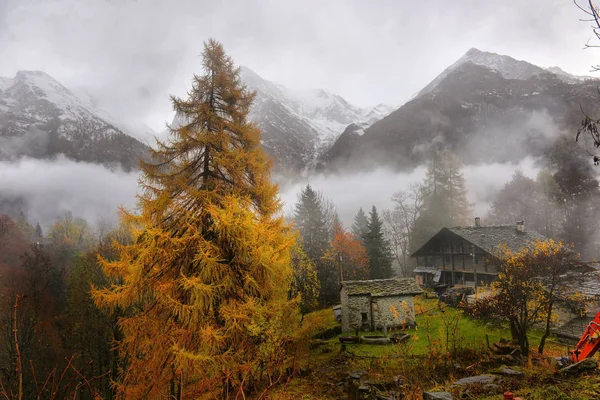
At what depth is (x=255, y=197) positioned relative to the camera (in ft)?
47.7

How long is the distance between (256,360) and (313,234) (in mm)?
34406

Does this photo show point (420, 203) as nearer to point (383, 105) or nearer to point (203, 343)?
point (203, 343)

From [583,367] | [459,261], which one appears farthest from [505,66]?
[583,367]

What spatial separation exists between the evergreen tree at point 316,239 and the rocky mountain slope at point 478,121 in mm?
51132

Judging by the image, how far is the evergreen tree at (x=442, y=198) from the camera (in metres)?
50.8

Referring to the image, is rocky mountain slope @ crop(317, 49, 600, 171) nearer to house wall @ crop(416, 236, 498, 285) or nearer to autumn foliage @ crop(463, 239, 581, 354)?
house wall @ crop(416, 236, 498, 285)

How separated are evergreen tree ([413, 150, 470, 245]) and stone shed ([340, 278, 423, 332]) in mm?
26087

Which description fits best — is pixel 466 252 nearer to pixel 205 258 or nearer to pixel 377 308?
pixel 377 308

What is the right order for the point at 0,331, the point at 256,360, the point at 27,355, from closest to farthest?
the point at 256,360 < the point at 27,355 < the point at 0,331

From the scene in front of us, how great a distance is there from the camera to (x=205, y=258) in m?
11.6

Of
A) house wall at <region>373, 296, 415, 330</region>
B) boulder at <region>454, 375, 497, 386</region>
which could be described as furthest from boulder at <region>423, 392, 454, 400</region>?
house wall at <region>373, 296, 415, 330</region>

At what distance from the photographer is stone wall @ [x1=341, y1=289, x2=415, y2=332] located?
25.8 meters

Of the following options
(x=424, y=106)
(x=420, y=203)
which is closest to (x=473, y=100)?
(x=424, y=106)

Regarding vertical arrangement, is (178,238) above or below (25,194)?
below
